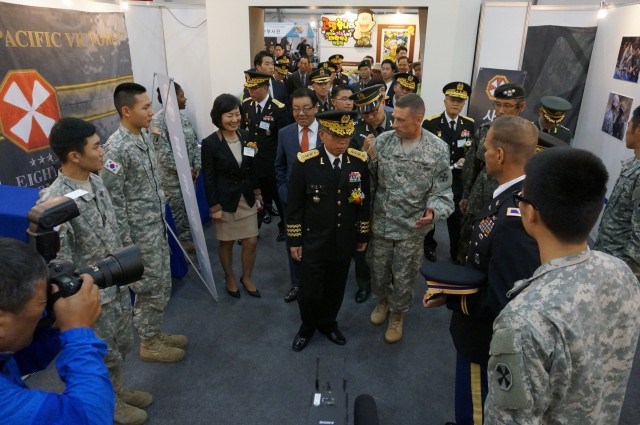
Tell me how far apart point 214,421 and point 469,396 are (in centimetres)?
138

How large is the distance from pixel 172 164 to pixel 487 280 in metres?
3.14

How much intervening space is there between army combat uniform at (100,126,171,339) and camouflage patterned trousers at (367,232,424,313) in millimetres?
1429

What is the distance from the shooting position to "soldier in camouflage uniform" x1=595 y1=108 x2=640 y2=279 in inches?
Result: 95.6

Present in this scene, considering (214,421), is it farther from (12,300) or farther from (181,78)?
(181,78)

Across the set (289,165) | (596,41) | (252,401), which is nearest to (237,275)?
(289,165)

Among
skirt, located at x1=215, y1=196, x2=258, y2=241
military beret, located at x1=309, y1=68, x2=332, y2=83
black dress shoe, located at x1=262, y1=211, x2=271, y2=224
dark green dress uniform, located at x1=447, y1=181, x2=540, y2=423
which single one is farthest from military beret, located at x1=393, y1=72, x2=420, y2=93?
dark green dress uniform, located at x1=447, y1=181, x2=540, y2=423

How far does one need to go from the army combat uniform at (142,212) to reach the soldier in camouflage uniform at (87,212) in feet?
0.94

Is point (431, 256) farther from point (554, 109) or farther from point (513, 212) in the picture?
point (513, 212)

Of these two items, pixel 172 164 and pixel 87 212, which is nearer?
pixel 87 212

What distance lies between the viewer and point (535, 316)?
1033 millimetres

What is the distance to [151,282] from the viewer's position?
2.66 metres

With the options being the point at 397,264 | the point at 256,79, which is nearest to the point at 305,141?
the point at 256,79

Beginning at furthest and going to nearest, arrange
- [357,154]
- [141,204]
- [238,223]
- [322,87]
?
1. [322,87]
2. [238,223]
3. [357,154]
4. [141,204]

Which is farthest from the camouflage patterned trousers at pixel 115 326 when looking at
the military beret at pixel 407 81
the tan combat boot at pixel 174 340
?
the military beret at pixel 407 81
